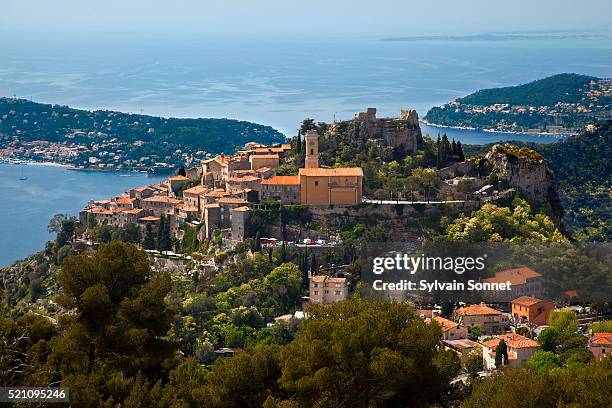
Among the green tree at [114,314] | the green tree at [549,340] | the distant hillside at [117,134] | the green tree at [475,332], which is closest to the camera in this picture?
the green tree at [114,314]

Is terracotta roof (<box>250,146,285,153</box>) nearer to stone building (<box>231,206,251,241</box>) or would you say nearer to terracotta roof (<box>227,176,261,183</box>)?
terracotta roof (<box>227,176,261,183</box>)

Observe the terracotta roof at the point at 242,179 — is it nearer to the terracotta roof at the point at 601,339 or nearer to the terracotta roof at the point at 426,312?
the terracotta roof at the point at 426,312

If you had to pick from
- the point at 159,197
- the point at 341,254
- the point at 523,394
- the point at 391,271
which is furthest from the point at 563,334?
the point at 159,197

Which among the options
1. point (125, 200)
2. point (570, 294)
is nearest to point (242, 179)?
point (125, 200)

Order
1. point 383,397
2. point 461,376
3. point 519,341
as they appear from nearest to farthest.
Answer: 1. point 383,397
2. point 461,376
3. point 519,341

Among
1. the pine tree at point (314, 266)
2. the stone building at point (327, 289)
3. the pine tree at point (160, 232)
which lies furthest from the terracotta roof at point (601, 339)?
the pine tree at point (160, 232)

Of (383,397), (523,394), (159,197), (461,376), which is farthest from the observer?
(159,197)

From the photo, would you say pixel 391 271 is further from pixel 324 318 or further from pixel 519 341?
pixel 324 318
